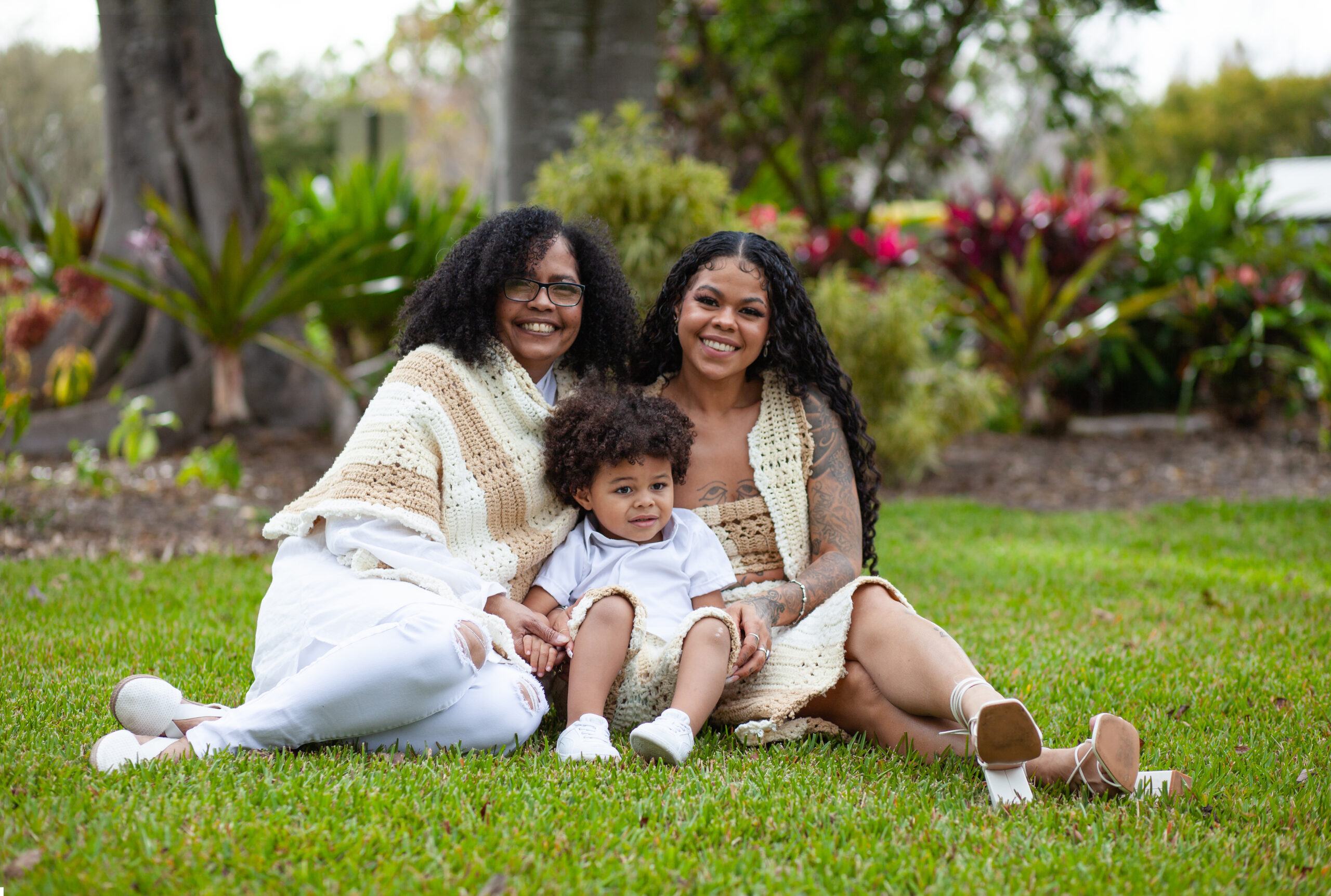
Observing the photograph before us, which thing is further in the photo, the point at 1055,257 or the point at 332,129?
the point at 332,129

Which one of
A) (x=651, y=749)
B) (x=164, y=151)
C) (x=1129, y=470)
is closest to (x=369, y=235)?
(x=164, y=151)

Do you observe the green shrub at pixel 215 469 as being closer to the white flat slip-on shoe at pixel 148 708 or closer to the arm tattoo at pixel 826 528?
the white flat slip-on shoe at pixel 148 708

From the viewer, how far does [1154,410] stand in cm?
1064

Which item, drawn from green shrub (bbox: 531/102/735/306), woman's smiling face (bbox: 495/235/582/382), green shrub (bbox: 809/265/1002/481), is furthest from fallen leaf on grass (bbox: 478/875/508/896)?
green shrub (bbox: 809/265/1002/481)

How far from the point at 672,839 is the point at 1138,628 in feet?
9.12

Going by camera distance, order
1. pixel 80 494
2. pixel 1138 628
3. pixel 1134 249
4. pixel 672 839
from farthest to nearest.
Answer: pixel 1134 249 < pixel 80 494 < pixel 1138 628 < pixel 672 839

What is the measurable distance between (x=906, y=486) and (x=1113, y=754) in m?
5.66

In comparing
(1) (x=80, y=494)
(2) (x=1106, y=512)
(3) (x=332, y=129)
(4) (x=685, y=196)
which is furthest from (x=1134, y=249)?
(3) (x=332, y=129)

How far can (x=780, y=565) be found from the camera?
3.14m

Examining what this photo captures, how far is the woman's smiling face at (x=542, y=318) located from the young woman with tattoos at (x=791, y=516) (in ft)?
1.13

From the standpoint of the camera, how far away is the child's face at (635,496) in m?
2.89

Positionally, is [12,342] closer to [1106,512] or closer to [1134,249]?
[1106,512]

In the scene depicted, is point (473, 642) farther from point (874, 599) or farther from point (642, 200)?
point (642, 200)

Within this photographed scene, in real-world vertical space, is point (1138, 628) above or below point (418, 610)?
below
